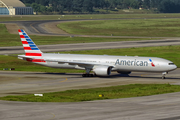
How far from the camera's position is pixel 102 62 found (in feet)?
204

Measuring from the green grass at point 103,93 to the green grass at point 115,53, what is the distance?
921 inches

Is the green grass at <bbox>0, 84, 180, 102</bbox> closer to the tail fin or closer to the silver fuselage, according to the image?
the silver fuselage

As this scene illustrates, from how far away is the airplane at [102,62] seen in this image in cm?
5925

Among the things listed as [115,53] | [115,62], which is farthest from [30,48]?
[115,53]

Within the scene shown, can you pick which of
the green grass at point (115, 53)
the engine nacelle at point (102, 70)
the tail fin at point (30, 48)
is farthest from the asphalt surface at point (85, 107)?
the green grass at point (115, 53)

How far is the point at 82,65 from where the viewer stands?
63.1 metres

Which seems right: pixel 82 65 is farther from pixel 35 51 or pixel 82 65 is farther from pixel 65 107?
pixel 65 107

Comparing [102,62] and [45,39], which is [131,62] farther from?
[45,39]

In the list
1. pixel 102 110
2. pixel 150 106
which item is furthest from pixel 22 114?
pixel 150 106

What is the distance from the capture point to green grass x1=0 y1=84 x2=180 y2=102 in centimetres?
3950

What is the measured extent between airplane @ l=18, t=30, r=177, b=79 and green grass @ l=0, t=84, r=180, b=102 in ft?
26.5

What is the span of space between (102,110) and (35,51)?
119 feet

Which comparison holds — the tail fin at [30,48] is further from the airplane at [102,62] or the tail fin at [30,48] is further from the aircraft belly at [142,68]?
the aircraft belly at [142,68]

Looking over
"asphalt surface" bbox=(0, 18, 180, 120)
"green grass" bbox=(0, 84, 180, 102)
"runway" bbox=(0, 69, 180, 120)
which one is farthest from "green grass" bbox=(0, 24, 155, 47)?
"green grass" bbox=(0, 84, 180, 102)
